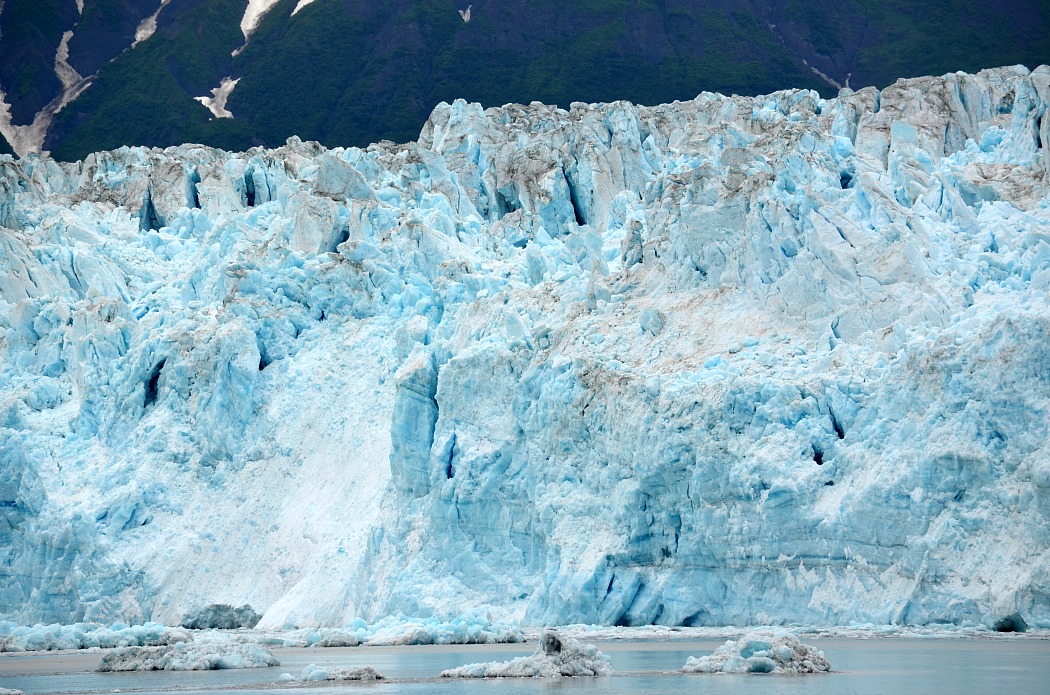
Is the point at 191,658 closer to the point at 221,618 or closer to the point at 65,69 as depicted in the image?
the point at 221,618

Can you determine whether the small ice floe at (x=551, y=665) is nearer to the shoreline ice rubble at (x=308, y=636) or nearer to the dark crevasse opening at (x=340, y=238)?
the shoreline ice rubble at (x=308, y=636)

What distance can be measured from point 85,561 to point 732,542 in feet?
46.3

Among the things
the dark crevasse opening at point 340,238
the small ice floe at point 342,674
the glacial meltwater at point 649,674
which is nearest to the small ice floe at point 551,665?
the glacial meltwater at point 649,674

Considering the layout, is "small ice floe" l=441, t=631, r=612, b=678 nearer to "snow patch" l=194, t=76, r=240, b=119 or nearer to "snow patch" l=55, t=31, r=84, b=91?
"snow patch" l=194, t=76, r=240, b=119

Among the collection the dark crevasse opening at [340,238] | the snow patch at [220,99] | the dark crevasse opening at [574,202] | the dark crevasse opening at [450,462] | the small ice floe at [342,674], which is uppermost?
the snow patch at [220,99]

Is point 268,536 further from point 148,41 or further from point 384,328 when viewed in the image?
point 148,41

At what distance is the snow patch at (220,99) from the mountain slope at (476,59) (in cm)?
33

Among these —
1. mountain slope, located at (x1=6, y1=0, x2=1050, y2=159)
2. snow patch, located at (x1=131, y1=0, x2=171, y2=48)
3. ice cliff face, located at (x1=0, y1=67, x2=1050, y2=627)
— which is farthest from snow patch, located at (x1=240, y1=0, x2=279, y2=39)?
ice cliff face, located at (x1=0, y1=67, x2=1050, y2=627)

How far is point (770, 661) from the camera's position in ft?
61.3

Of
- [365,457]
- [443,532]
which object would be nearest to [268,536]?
[365,457]

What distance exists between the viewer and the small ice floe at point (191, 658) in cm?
2228

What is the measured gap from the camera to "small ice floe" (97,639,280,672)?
22281 millimetres

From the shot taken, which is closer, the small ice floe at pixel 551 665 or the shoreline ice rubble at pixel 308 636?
the small ice floe at pixel 551 665

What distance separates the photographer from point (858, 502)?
78.5ft
